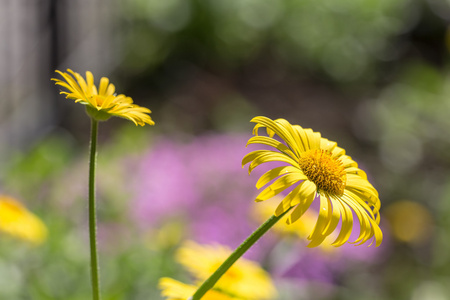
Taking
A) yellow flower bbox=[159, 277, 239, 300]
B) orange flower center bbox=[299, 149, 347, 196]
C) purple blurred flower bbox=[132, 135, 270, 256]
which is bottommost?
yellow flower bbox=[159, 277, 239, 300]

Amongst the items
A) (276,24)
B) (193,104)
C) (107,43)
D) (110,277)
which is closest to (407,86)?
(276,24)

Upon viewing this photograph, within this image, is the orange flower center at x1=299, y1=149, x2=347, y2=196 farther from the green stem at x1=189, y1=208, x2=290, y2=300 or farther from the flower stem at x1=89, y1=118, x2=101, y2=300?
the flower stem at x1=89, y1=118, x2=101, y2=300

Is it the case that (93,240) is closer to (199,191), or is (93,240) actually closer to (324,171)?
(324,171)

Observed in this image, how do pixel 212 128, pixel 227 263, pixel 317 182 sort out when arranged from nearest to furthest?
pixel 227 263
pixel 317 182
pixel 212 128

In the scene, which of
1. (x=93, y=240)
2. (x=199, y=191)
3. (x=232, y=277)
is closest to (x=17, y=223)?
(x=232, y=277)

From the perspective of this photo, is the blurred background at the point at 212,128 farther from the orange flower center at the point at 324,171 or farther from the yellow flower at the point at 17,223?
the orange flower center at the point at 324,171

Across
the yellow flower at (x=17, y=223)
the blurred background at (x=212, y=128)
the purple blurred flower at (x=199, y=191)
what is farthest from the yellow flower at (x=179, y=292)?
the purple blurred flower at (x=199, y=191)

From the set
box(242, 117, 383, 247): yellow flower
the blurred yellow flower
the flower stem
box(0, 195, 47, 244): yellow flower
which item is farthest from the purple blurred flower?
the flower stem
